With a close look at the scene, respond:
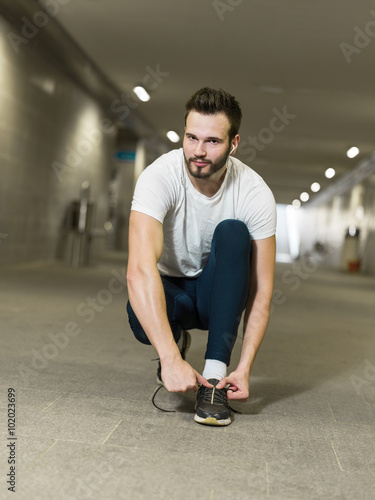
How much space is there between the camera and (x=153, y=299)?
190 centimetres

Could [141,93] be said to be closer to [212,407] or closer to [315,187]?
[212,407]

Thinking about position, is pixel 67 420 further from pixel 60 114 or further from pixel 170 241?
pixel 60 114

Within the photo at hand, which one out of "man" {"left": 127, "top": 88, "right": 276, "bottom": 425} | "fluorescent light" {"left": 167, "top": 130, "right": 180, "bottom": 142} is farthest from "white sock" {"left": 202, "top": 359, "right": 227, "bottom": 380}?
"fluorescent light" {"left": 167, "top": 130, "right": 180, "bottom": 142}

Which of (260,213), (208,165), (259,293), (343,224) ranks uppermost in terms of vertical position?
(343,224)

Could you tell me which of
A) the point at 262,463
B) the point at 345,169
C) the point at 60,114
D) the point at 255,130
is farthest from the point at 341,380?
the point at 345,169

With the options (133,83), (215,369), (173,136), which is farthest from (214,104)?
(173,136)

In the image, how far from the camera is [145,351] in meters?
3.11

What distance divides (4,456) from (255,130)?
1281cm

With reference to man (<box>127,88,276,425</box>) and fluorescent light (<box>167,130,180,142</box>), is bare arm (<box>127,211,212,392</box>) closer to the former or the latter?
man (<box>127,88,276,425</box>)

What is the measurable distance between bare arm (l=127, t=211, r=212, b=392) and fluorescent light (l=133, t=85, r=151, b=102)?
28.2 ft

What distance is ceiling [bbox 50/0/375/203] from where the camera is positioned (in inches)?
260

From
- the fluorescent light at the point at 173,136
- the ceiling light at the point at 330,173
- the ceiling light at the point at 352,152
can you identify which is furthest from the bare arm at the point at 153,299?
the ceiling light at the point at 330,173

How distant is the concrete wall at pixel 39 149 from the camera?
24.3 ft

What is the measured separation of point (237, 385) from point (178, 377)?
257 millimetres
